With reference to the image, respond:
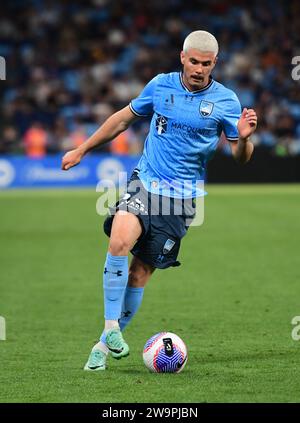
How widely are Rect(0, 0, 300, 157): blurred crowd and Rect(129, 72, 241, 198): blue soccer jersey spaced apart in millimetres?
18958

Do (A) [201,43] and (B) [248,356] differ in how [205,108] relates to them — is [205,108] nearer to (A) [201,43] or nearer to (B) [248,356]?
(A) [201,43]

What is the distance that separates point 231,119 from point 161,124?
1.58ft

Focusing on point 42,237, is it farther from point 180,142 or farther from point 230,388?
point 230,388

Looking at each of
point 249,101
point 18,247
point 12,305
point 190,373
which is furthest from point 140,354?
point 249,101

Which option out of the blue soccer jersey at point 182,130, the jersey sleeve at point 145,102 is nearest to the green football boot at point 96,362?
the blue soccer jersey at point 182,130

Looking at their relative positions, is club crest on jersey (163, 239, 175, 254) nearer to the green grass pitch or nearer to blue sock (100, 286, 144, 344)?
blue sock (100, 286, 144, 344)

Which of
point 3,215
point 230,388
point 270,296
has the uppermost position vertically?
point 230,388

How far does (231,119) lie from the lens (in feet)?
21.5

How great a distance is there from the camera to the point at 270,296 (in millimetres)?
9820

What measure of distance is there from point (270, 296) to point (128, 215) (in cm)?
378

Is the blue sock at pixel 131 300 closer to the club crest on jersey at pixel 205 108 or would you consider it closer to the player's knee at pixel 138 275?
the player's knee at pixel 138 275

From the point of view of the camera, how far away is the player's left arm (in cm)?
613

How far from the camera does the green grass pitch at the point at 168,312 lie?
5711 mm
